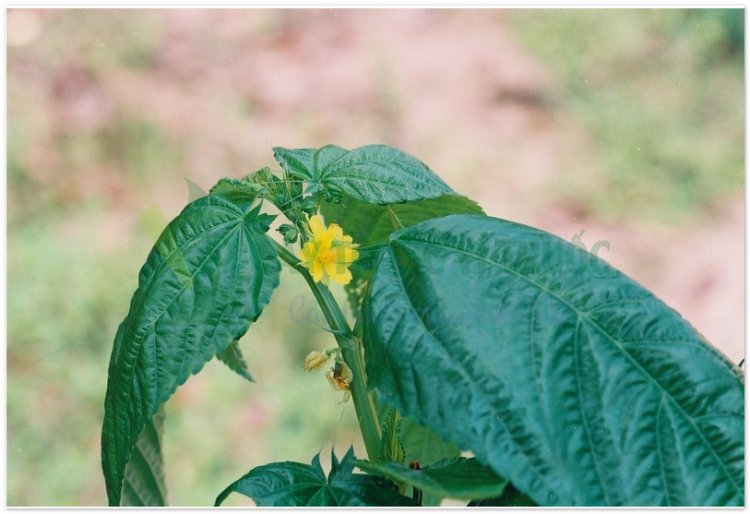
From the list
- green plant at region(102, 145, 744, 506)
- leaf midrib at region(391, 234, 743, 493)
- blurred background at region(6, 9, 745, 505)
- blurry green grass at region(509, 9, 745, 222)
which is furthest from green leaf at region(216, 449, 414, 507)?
blurry green grass at region(509, 9, 745, 222)

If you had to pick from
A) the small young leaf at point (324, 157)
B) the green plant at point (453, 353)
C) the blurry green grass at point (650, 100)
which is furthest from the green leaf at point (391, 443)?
the blurry green grass at point (650, 100)

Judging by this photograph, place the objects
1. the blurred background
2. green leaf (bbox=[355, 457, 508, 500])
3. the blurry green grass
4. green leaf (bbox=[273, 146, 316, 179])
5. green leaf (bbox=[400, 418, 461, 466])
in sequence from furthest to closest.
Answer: the blurry green grass
the blurred background
green leaf (bbox=[400, 418, 461, 466])
green leaf (bbox=[273, 146, 316, 179])
green leaf (bbox=[355, 457, 508, 500])

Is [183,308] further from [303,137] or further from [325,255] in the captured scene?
[303,137]

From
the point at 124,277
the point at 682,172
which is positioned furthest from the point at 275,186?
the point at 682,172

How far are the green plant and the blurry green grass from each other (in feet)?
4.70

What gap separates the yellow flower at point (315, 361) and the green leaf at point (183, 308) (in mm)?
51

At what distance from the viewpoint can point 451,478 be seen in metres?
0.37

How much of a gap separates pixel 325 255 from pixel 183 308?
7 centimetres

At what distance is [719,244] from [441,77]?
678 millimetres

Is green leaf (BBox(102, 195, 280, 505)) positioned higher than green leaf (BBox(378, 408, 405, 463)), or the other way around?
green leaf (BBox(102, 195, 280, 505))

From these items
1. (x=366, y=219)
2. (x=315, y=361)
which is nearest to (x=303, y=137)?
(x=366, y=219)

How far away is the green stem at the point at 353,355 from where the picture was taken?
0.41 metres

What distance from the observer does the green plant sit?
347mm

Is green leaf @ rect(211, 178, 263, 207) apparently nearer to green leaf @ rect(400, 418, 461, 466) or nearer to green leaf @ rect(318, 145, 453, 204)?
green leaf @ rect(318, 145, 453, 204)
